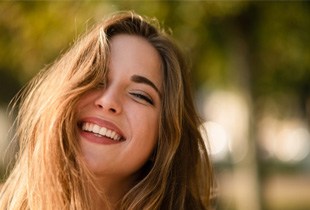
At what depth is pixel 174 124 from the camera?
4008 millimetres

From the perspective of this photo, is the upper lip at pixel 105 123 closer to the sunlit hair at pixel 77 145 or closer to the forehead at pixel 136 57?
the sunlit hair at pixel 77 145

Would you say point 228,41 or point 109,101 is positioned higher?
point 228,41

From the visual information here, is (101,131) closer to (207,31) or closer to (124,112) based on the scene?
(124,112)

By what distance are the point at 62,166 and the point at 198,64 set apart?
9.65 m

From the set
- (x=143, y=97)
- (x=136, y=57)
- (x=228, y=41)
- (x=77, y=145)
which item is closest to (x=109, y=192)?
(x=77, y=145)

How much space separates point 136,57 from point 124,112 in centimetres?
26

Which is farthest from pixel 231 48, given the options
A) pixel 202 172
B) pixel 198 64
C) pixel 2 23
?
pixel 202 172

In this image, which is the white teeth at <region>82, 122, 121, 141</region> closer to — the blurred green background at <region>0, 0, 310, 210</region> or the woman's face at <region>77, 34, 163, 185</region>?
the woman's face at <region>77, 34, 163, 185</region>

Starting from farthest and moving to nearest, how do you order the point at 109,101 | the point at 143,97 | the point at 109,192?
the point at 109,192, the point at 143,97, the point at 109,101

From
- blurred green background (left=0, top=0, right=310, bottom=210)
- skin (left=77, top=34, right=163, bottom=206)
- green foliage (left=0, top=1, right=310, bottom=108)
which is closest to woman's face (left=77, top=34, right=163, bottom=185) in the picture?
skin (left=77, top=34, right=163, bottom=206)

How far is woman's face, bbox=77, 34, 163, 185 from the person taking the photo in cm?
380

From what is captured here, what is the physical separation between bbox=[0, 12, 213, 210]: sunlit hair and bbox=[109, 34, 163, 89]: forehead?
0.03 m

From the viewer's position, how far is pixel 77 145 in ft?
12.5

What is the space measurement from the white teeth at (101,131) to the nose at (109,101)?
0.07 meters
